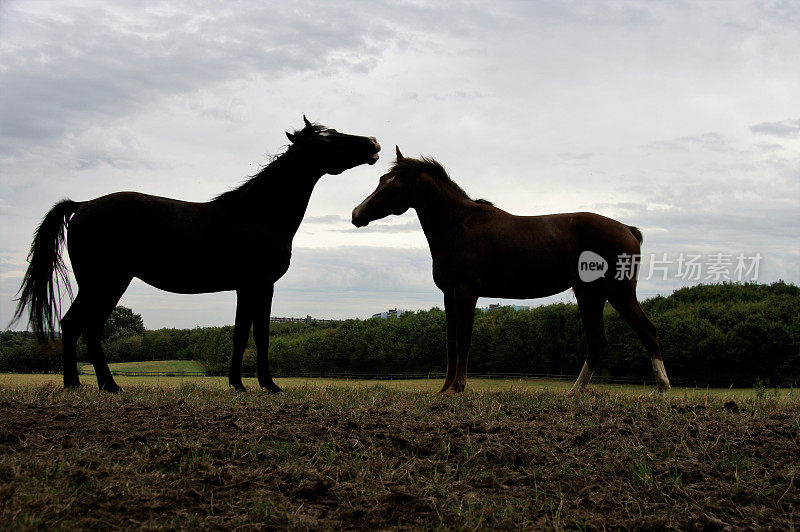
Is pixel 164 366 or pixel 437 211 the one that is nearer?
pixel 437 211

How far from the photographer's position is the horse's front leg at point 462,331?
822cm

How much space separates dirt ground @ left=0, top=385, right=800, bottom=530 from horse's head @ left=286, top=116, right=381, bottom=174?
3548 millimetres

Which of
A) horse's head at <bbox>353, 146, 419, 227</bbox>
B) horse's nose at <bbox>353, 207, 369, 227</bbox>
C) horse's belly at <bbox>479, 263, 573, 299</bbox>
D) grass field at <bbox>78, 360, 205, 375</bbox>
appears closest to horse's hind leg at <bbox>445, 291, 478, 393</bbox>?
horse's belly at <bbox>479, 263, 573, 299</bbox>

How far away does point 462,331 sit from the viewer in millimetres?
8227

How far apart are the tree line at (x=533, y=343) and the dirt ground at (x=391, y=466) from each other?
1228 centimetres

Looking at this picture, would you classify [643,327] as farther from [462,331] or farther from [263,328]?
[263,328]

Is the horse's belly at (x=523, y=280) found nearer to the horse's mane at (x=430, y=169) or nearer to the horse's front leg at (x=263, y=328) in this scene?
the horse's mane at (x=430, y=169)

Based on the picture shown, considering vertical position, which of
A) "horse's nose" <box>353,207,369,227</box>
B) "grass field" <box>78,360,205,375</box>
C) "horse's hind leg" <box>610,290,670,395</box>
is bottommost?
"grass field" <box>78,360,205,375</box>

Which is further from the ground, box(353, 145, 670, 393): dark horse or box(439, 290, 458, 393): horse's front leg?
box(353, 145, 670, 393): dark horse

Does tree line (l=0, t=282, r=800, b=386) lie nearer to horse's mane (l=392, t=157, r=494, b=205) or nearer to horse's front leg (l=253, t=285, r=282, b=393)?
horse's front leg (l=253, t=285, r=282, b=393)

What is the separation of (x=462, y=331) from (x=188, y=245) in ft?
13.3

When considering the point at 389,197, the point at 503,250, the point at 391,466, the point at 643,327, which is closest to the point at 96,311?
the point at 389,197

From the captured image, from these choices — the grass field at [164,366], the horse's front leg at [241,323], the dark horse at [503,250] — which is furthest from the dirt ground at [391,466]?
the grass field at [164,366]

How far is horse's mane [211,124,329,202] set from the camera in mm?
8500
